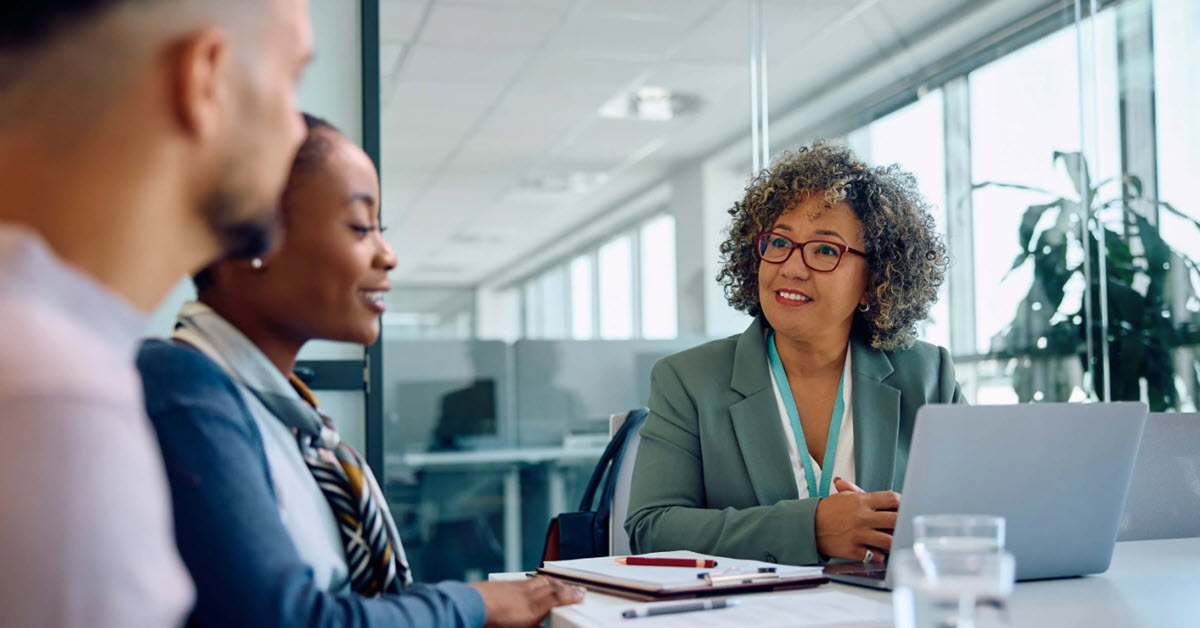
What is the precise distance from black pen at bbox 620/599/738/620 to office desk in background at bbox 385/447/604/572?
9.56 feet

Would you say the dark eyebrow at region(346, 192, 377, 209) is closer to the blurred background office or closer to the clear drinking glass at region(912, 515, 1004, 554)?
the clear drinking glass at region(912, 515, 1004, 554)

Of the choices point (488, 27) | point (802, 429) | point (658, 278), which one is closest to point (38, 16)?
point (802, 429)

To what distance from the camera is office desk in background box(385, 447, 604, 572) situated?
401 cm

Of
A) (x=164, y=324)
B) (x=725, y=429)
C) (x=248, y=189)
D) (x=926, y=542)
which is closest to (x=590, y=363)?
(x=164, y=324)

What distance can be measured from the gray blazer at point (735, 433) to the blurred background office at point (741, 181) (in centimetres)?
172

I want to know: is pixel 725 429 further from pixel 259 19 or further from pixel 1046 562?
pixel 259 19

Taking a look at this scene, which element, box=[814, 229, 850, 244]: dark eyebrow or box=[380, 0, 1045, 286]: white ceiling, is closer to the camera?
box=[814, 229, 850, 244]: dark eyebrow

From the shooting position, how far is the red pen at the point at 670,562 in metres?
1.33

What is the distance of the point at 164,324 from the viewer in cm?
313

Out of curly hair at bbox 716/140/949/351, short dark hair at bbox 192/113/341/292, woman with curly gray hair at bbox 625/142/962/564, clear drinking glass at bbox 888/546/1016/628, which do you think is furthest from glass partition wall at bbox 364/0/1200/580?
clear drinking glass at bbox 888/546/1016/628

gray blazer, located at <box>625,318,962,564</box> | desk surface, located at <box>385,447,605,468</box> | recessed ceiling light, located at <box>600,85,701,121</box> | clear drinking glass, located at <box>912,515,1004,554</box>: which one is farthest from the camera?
recessed ceiling light, located at <box>600,85,701,121</box>

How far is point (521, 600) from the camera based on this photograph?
1.14 m

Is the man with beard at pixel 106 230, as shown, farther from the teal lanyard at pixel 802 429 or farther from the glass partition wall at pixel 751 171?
the glass partition wall at pixel 751 171

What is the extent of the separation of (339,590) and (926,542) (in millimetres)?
561
